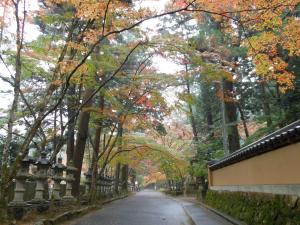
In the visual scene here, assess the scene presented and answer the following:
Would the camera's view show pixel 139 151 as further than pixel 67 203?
Yes

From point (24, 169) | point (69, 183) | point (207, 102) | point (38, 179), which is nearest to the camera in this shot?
point (24, 169)

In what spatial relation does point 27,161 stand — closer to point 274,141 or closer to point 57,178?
point 57,178

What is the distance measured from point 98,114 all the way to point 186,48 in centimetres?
836

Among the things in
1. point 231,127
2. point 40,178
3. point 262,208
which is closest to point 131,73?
point 231,127

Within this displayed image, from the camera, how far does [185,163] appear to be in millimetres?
27234

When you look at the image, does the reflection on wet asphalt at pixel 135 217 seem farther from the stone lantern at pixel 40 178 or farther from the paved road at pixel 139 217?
the stone lantern at pixel 40 178

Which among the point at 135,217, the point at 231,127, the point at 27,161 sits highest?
the point at 231,127

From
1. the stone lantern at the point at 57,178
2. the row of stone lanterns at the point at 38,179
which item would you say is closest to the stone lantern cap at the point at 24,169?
the row of stone lanterns at the point at 38,179

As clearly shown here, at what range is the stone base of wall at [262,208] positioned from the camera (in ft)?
22.4

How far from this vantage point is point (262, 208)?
8.66 m

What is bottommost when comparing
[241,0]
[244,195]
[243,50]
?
[244,195]

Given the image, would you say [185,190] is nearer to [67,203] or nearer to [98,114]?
[98,114]

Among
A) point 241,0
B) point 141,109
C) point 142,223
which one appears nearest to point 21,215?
point 142,223

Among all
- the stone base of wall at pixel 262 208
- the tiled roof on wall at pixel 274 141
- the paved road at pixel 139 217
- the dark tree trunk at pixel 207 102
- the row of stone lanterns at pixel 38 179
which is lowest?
the paved road at pixel 139 217
